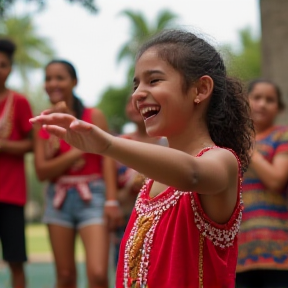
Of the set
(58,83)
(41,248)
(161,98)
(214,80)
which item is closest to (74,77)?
(58,83)

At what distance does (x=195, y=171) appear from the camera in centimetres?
202

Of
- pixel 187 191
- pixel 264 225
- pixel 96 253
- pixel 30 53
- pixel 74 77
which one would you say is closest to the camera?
pixel 187 191

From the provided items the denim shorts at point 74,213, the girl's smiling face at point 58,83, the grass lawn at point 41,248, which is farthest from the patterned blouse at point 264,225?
the grass lawn at point 41,248

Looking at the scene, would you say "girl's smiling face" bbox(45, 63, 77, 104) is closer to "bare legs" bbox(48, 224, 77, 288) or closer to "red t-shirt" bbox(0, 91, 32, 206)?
"red t-shirt" bbox(0, 91, 32, 206)

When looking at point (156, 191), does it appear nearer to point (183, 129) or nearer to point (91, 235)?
point (183, 129)

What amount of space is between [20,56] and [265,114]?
126 ft

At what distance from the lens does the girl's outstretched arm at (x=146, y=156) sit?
1.90 metres

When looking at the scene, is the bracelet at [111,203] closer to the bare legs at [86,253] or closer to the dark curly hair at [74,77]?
the bare legs at [86,253]

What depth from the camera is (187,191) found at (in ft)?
6.98

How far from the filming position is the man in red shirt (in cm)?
496

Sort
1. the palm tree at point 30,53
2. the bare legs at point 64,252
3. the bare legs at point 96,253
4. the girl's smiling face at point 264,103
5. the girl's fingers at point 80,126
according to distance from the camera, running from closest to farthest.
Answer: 1. the girl's fingers at point 80,126
2. the girl's smiling face at point 264,103
3. the bare legs at point 96,253
4. the bare legs at point 64,252
5. the palm tree at point 30,53

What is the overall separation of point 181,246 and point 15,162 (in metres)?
3.01

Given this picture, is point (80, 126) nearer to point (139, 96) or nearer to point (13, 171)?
point (139, 96)

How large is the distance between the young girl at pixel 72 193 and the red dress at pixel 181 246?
241 centimetres
